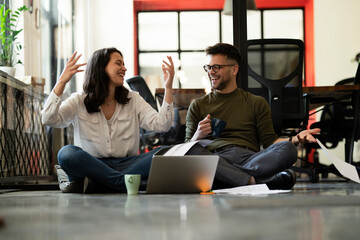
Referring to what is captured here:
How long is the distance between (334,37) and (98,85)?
5.94 m

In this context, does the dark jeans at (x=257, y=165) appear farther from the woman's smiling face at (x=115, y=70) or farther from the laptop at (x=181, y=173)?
the woman's smiling face at (x=115, y=70)

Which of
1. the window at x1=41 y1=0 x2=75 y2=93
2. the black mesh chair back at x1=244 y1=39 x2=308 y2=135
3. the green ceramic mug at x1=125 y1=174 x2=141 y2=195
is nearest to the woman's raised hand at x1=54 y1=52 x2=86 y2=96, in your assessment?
the green ceramic mug at x1=125 y1=174 x2=141 y2=195

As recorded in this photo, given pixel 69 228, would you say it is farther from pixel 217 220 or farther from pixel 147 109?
pixel 147 109

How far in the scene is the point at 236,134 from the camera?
106 inches

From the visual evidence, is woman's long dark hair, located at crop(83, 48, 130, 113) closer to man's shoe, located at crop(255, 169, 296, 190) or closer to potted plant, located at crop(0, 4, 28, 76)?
man's shoe, located at crop(255, 169, 296, 190)

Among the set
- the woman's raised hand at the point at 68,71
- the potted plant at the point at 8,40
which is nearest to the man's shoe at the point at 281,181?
the woman's raised hand at the point at 68,71

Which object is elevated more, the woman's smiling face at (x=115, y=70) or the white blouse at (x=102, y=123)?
the woman's smiling face at (x=115, y=70)

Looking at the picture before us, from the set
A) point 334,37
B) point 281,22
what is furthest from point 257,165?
point 281,22

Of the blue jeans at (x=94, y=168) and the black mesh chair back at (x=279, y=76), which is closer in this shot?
the blue jeans at (x=94, y=168)

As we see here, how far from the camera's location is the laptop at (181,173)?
2.16 m

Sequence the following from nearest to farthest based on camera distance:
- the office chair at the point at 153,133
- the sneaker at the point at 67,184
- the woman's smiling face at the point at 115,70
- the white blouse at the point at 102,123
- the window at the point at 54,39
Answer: the sneaker at the point at 67,184 → the white blouse at the point at 102,123 → the woman's smiling face at the point at 115,70 → the office chair at the point at 153,133 → the window at the point at 54,39

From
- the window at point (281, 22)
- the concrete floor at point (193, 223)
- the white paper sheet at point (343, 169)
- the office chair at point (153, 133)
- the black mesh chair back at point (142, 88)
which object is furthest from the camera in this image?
the window at point (281, 22)

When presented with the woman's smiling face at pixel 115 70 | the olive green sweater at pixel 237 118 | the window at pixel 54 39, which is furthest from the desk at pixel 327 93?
the window at pixel 54 39

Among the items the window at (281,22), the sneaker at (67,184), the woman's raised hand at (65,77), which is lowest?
the sneaker at (67,184)
